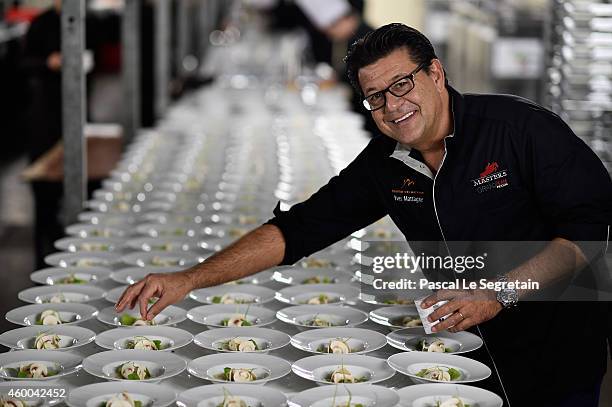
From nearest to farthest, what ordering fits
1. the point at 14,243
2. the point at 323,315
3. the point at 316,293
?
the point at 323,315
the point at 316,293
the point at 14,243

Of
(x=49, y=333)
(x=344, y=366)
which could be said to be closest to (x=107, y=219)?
(x=49, y=333)

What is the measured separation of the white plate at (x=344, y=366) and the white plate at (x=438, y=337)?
0.60 feet

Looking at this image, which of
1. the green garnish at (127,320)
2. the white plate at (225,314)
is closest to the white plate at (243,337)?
the white plate at (225,314)

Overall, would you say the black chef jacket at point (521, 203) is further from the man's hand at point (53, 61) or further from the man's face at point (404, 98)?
the man's hand at point (53, 61)

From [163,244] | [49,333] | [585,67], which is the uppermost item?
[585,67]

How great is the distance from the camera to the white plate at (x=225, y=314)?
116 inches

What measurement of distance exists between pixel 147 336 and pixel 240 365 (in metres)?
0.36

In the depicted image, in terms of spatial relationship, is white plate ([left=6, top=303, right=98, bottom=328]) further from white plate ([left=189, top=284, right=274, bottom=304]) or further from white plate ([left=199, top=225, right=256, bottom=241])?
white plate ([left=199, top=225, right=256, bottom=241])

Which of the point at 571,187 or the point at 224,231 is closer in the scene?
the point at 571,187

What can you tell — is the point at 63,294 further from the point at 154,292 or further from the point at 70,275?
the point at 154,292

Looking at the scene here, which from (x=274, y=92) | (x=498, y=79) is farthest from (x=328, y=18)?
(x=498, y=79)

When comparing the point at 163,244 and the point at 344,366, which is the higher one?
the point at 163,244

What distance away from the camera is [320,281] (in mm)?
3486

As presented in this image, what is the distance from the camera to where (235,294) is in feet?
10.6
